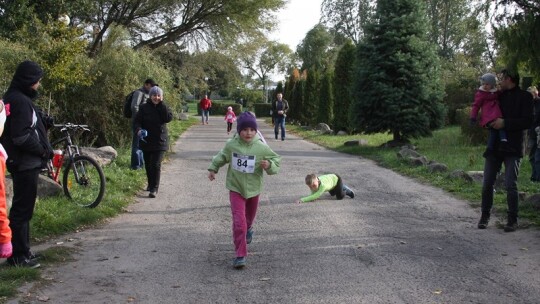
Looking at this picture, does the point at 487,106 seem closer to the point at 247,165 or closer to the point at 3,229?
the point at 247,165

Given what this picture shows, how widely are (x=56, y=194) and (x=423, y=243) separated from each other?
5.19m

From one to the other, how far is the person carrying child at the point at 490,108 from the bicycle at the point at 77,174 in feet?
17.2

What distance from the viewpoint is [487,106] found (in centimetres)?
729

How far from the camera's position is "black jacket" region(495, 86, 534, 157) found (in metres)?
6.98

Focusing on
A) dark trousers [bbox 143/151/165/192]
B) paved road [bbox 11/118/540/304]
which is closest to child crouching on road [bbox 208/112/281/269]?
paved road [bbox 11/118/540/304]

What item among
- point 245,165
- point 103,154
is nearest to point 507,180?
point 245,165

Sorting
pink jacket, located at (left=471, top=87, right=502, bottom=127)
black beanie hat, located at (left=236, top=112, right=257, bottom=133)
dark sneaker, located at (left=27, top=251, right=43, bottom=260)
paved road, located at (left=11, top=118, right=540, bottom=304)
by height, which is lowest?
paved road, located at (left=11, top=118, right=540, bottom=304)

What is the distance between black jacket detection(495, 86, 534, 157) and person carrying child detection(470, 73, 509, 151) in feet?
0.24

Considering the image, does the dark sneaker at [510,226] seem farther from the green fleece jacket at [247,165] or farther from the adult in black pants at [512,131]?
the green fleece jacket at [247,165]

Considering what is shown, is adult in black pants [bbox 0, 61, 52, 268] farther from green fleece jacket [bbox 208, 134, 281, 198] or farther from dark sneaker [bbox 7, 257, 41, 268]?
green fleece jacket [bbox 208, 134, 281, 198]

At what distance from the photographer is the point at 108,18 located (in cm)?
2828

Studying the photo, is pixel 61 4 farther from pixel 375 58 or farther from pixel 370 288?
pixel 370 288

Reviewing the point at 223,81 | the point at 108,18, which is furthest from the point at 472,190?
the point at 223,81

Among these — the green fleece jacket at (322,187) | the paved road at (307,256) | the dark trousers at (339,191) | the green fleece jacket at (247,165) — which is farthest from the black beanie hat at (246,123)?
the dark trousers at (339,191)
